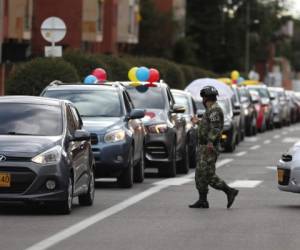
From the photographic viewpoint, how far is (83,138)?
57.5 feet

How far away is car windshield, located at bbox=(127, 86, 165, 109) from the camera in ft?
90.0

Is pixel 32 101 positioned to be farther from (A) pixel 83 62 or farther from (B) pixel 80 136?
(A) pixel 83 62

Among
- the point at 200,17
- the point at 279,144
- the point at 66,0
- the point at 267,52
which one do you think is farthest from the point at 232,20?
the point at 279,144

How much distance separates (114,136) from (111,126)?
215mm

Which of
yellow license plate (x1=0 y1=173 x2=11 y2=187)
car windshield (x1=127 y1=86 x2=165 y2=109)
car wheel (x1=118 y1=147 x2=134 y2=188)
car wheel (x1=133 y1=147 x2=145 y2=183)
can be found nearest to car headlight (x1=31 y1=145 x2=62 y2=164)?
yellow license plate (x1=0 y1=173 x2=11 y2=187)

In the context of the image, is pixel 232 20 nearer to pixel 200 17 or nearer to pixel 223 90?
pixel 200 17

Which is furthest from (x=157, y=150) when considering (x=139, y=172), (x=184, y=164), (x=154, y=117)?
(x=139, y=172)

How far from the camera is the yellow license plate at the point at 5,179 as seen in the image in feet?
54.3

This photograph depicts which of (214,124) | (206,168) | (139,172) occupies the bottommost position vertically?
(139,172)

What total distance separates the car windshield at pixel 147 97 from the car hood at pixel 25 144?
10224 millimetres

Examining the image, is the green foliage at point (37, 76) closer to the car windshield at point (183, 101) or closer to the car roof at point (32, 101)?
the car windshield at point (183, 101)

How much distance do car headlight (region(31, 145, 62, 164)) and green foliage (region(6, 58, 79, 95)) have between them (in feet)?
58.1

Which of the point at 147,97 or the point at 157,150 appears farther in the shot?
the point at 147,97

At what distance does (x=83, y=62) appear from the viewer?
1638 inches
